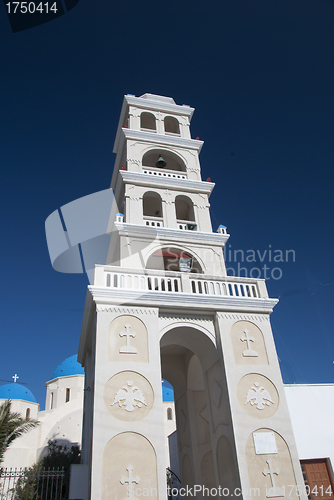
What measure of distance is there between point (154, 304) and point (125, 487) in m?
5.37

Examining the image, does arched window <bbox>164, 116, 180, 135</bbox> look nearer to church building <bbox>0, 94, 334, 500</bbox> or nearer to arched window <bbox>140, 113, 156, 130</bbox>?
arched window <bbox>140, 113, 156, 130</bbox>

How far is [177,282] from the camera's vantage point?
14461mm

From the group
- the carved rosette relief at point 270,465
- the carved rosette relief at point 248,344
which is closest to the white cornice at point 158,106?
the carved rosette relief at point 248,344

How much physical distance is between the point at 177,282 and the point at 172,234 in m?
3.80

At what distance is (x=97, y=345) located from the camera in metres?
11.7

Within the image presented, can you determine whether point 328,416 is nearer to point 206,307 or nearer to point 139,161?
point 206,307

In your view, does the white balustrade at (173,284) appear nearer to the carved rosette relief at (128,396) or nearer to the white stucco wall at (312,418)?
the carved rosette relief at (128,396)

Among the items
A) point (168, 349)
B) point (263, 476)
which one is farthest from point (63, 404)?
point (263, 476)

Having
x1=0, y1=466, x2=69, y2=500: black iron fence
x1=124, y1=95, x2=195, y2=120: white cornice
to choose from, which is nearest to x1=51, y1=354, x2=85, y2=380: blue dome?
x1=0, y1=466, x2=69, y2=500: black iron fence

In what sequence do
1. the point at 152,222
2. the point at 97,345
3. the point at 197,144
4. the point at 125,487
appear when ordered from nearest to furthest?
the point at 125,487 < the point at 97,345 < the point at 152,222 < the point at 197,144

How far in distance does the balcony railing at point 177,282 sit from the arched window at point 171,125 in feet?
40.0

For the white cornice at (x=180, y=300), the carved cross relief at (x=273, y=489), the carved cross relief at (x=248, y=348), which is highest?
the white cornice at (x=180, y=300)

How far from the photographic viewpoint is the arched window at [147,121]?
2373 centimetres

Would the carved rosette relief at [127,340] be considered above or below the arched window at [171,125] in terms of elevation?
below
